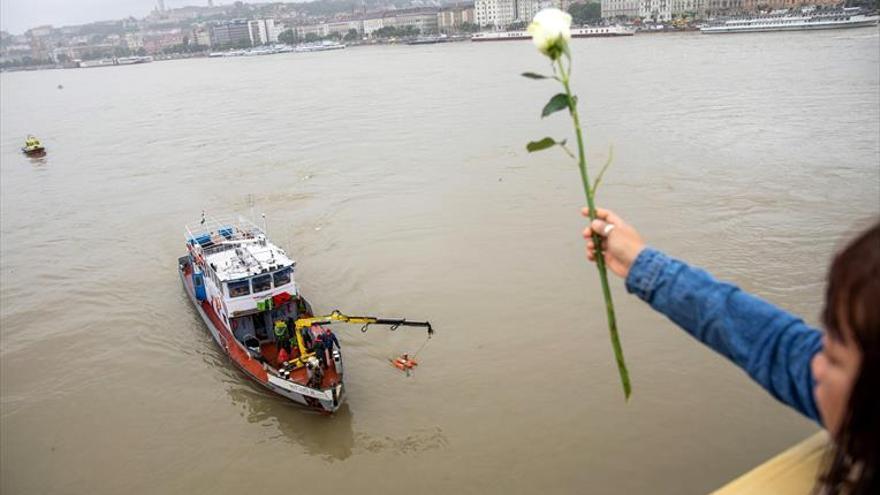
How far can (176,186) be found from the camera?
24391 millimetres

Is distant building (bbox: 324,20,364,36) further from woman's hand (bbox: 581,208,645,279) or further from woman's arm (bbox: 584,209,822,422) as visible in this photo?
woman's arm (bbox: 584,209,822,422)

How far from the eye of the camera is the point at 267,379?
387 inches

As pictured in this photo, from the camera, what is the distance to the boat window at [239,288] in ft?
33.9

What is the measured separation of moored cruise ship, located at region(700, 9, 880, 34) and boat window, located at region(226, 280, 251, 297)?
7344 centimetres

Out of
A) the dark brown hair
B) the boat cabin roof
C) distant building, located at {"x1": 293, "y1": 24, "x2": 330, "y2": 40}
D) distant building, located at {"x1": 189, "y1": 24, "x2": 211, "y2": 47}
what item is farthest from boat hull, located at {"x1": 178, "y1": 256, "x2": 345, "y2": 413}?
distant building, located at {"x1": 189, "y1": 24, "x2": 211, "y2": 47}

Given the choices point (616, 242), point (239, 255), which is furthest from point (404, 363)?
point (616, 242)

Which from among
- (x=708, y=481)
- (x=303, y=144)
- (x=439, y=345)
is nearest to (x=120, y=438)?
(x=439, y=345)

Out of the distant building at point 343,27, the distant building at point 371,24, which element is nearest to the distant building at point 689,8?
the distant building at point 371,24

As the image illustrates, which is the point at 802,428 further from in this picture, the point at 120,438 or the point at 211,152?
the point at 211,152

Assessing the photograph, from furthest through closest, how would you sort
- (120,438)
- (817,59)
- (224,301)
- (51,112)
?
(51,112) < (817,59) < (224,301) < (120,438)

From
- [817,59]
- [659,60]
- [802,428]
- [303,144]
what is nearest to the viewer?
[802,428]

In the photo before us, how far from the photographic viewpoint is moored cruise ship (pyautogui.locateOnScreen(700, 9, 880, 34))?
64.4 meters

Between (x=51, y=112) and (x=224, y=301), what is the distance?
54123 millimetres

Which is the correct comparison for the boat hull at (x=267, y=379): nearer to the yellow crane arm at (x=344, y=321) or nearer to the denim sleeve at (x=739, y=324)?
the yellow crane arm at (x=344, y=321)
